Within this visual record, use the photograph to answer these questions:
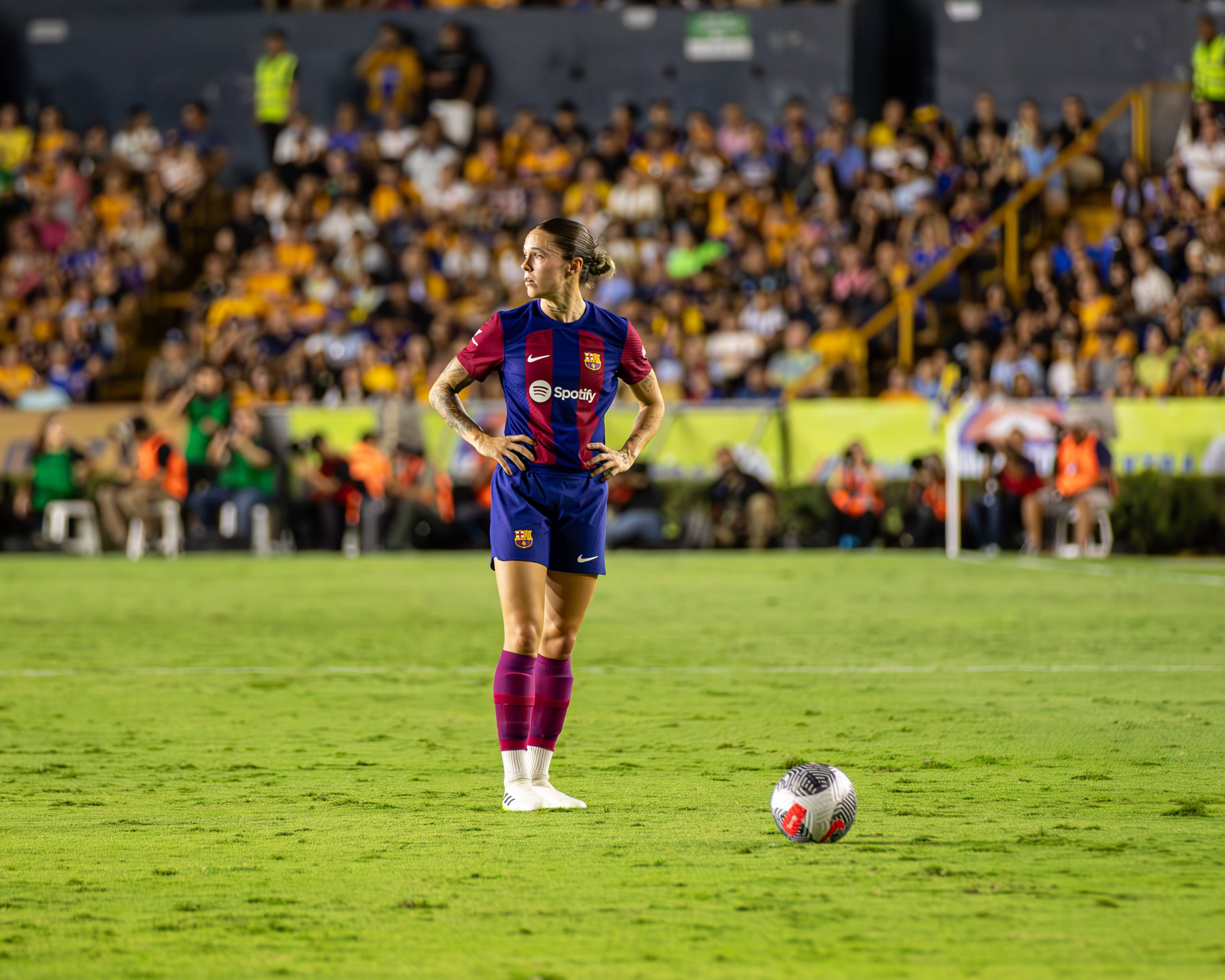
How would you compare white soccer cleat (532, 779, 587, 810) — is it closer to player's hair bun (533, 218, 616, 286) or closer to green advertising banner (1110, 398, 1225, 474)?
player's hair bun (533, 218, 616, 286)

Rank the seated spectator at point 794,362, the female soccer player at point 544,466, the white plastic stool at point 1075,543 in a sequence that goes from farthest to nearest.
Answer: the seated spectator at point 794,362
the white plastic stool at point 1075,543
the female soccer player at point 544,466

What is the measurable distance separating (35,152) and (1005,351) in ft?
53.9

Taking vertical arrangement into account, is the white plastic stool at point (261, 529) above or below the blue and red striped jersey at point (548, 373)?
below

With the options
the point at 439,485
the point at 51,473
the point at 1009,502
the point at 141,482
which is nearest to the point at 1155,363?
the point at 1009,502

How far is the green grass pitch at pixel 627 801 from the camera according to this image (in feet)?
14.2

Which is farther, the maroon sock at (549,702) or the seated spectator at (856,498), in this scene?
the seated spectator at (856,498)

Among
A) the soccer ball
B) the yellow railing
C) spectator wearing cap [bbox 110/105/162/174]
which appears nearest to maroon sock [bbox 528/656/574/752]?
the soccer ball

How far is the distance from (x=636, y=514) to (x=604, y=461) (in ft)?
51.6

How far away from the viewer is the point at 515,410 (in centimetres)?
640

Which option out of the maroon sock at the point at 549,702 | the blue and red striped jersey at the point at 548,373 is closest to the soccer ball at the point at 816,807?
the maroon sock at the point at 549,702

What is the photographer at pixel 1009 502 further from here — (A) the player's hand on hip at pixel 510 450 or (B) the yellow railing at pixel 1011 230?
(A) the player's hand on hip at pixel 510 450

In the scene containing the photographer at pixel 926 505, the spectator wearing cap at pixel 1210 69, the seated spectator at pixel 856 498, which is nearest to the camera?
the seated spectator at pixel 856 498

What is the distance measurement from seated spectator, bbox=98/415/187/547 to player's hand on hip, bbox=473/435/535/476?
16446 millimetres

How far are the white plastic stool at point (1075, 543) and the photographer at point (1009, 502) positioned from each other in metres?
0.25
